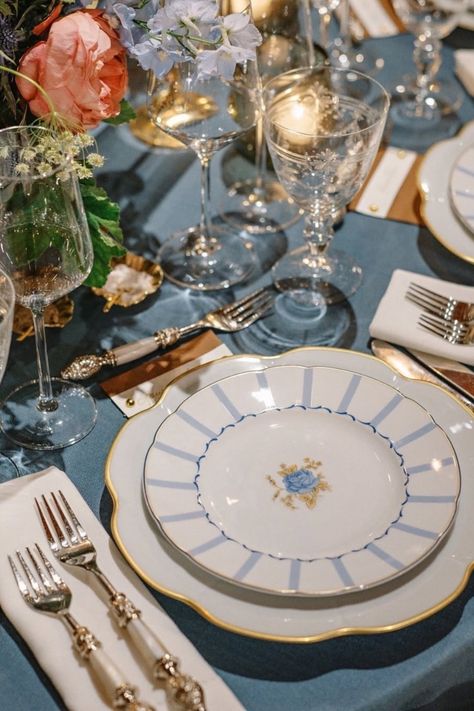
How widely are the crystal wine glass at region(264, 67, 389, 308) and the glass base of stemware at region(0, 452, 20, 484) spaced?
423mm

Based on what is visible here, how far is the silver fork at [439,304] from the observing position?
108 cm

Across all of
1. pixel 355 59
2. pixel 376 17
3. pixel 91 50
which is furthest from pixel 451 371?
pixel 376 17

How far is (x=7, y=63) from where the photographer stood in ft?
3.02

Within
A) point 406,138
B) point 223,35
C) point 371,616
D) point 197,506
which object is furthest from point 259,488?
point 406,138

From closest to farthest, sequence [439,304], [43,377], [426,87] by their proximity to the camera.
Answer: [43,377], [439,304], [426,87]

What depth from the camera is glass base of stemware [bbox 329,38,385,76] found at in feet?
5.32

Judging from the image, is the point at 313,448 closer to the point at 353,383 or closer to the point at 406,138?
the point at 353,383

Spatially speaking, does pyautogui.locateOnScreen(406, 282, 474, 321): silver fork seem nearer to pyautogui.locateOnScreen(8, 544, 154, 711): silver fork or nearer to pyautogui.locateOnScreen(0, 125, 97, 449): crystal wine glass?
pyautogui.locateOnScreen(0, 125, 97, 449): crystal wine glass

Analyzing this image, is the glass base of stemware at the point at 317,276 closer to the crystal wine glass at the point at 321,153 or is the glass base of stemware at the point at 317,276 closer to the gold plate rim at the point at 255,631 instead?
the crystal wine glass at the point at 321,153

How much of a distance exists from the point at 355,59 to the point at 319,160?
0.65 metres

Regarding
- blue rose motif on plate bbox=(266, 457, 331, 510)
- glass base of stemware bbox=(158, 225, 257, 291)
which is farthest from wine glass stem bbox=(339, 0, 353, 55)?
blue rose motif on plate bbox=(266, 457, 331, 510)

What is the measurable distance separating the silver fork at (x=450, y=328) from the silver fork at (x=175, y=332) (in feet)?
0.66

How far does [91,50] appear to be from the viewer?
35.8 inches

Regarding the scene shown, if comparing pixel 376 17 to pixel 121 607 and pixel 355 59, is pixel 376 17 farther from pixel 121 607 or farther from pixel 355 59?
pixel 121 607
